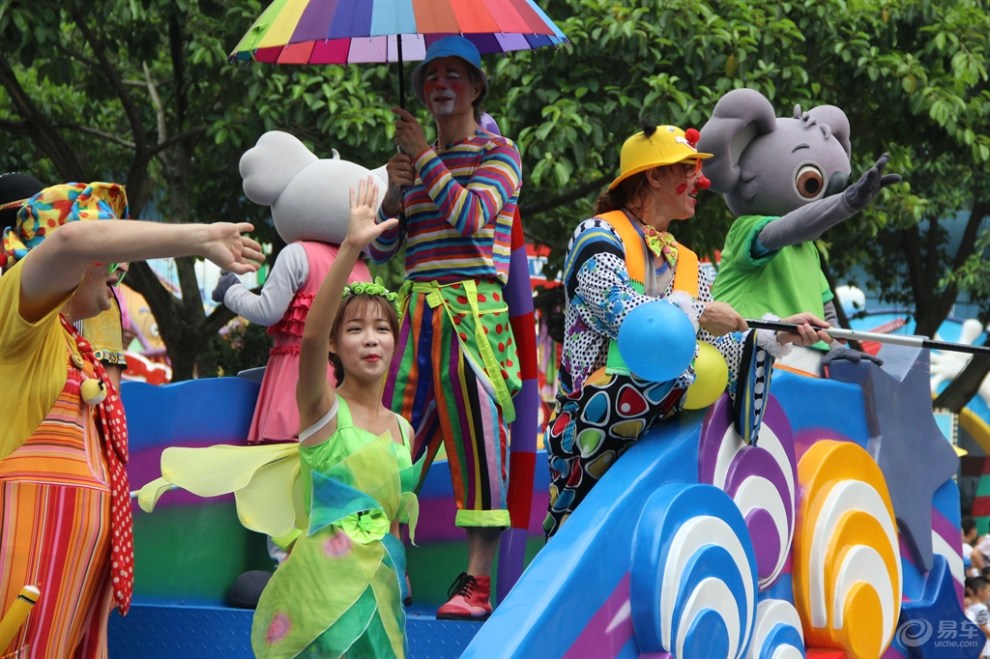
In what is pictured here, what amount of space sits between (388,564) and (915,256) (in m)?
12.4

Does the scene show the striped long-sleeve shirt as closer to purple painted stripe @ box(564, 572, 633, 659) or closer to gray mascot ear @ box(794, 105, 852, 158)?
purple painted stripe @ box(564, 572, 633, 659)

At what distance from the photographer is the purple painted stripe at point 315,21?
4238 mm

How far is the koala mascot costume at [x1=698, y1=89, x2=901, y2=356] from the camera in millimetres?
5375

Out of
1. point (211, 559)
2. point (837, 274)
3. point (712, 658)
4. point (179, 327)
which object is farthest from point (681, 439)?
point (837, 274)

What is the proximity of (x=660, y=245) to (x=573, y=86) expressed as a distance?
4.23 m

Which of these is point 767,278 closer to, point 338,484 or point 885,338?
point 885,338

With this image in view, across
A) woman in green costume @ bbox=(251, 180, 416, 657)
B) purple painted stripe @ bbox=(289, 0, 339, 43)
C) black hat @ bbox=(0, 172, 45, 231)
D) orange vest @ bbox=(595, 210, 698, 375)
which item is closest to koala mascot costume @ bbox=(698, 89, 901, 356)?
orange vest @ bbox=(595, 210, 698, 375)

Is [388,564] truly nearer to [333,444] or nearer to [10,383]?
[333,444]

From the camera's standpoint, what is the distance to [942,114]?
8.73 m

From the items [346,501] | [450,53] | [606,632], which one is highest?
[450,53]

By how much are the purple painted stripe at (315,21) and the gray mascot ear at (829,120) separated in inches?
88.3

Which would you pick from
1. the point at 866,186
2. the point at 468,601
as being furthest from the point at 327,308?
the point at 866,186

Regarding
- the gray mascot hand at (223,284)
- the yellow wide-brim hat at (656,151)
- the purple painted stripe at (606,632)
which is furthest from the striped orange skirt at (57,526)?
the gray mascot hand at (223,284)

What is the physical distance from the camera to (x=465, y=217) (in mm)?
4500
